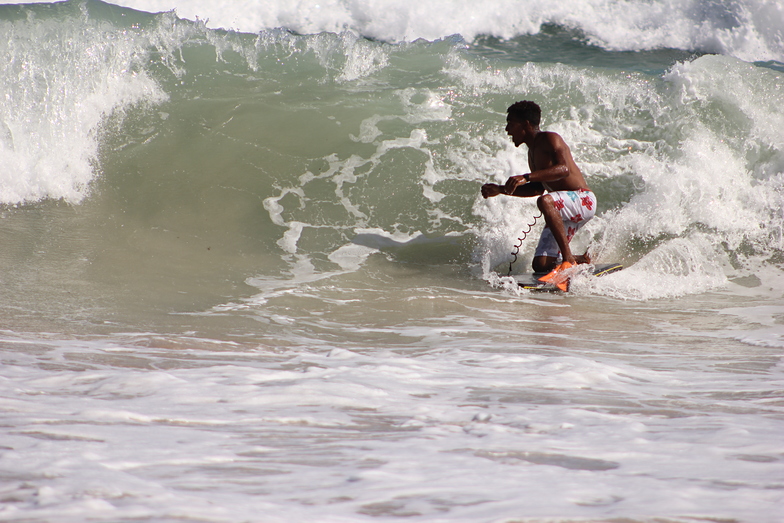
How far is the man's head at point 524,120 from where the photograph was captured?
513 cm

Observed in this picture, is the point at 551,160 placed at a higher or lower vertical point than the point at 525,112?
lower

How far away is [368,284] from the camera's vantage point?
523 centimetres

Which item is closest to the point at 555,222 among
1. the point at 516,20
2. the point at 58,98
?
the point at 58,98

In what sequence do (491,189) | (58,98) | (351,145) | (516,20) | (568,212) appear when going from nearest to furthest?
(491,189) → (568,212) → (58,98) → (351,145) → (516,20)

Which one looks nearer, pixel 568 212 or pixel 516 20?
pixel 568 212

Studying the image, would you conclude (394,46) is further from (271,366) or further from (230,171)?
(271,366)

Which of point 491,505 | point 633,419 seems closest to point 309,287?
point 633,419

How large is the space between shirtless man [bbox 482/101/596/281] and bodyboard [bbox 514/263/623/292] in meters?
0.07

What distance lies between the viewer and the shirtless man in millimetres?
5090

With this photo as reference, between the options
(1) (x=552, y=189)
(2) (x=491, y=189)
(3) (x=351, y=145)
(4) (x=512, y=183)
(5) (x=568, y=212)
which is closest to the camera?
(4) (x=512, y=183)

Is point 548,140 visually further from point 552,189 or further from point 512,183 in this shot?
point 512,183

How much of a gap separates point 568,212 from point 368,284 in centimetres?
→ 181

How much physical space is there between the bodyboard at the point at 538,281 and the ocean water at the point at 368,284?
0.33ft

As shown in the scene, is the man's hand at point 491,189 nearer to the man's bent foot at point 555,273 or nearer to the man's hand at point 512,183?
the man's hand at point 512,183
